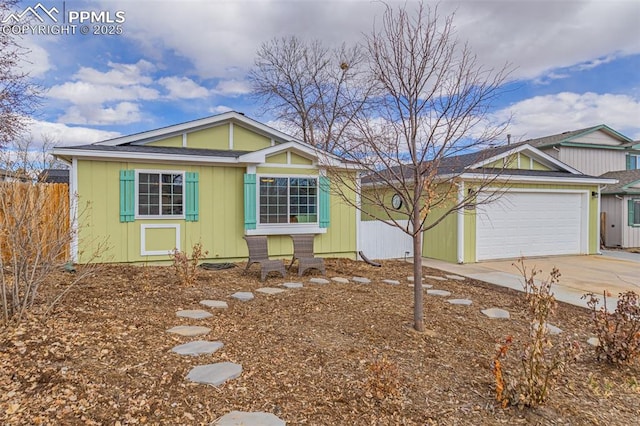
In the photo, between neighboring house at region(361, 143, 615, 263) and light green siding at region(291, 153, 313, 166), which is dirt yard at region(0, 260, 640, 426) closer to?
light green siding at region(291, 153, 313, 166)

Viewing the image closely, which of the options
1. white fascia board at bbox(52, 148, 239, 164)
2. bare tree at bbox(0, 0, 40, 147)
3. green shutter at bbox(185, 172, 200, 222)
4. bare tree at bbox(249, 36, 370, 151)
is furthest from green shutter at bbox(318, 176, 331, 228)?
bare tree at bbox(249, 36, 370, 151)

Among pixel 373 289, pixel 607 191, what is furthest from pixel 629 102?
pixel 373 289

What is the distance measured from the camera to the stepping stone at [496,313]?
15.6 ft

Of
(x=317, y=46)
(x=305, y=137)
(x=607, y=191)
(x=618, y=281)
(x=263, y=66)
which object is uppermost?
(x=317, y=46)

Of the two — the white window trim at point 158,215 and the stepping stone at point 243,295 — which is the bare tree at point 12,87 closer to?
the white window trim at point 158,215

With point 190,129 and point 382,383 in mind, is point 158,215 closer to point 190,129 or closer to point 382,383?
point 190,129

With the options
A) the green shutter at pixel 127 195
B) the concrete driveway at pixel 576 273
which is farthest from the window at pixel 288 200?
the concrete driveway at pixel 576 273

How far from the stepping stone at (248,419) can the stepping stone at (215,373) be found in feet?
1.38

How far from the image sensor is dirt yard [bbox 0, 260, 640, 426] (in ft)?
7.67

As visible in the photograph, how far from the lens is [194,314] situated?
14.0 ft

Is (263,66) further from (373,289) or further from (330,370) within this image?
(330,370)

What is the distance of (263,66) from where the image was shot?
19859 millimetres

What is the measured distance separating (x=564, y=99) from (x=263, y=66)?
1391 centimetres

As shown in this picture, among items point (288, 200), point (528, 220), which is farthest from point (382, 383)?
point (528, 220)
